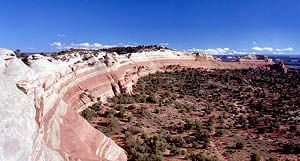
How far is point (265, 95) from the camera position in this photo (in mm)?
33188

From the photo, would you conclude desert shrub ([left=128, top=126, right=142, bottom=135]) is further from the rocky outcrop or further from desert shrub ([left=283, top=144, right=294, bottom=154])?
the rocky outcrop

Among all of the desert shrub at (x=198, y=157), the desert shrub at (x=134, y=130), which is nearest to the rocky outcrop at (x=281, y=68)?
the desert shrub at (x=198, y=157)

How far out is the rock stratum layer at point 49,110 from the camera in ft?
15.7

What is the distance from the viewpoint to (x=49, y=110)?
28.9ft

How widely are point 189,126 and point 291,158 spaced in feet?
26.8

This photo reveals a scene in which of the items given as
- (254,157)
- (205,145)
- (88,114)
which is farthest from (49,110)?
(254,157)

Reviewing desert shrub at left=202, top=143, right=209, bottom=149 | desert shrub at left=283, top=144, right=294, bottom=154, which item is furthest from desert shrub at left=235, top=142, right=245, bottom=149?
desert shrub at left=283, top=144, right=294, bottom=154

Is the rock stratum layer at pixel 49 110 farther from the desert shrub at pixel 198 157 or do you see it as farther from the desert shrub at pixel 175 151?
the desert shrub at pixel 198 157

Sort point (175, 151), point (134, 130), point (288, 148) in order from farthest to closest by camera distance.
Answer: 1. point (134, 130)
2. point (288, 148)
3. point (175, 151)

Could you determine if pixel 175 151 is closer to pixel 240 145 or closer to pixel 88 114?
pixel 240 145

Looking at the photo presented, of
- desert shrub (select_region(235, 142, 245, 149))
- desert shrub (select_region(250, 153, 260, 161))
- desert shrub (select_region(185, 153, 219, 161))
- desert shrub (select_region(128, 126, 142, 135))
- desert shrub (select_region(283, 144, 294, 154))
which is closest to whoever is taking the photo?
desert shrub (select_region(185, 153, 219, 161))

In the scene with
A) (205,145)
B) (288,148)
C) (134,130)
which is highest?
(134,130)

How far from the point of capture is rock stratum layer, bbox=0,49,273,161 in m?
4.78

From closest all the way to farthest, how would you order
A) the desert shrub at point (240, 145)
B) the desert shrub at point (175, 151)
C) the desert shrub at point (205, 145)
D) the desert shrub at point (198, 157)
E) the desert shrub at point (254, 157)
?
the desert shrub at point (198, 157), the desert shrub at point (254, 157), the desert shrub at point (175, 151), the desert shrub at point (205, 145), the desert shrub at point (240, 145)
